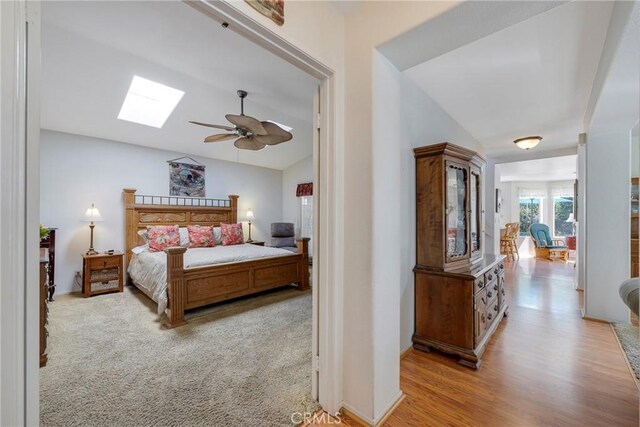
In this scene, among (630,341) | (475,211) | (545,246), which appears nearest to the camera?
(630,341)

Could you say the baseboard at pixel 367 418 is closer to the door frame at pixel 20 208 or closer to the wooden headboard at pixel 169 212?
the door frame at pixel 20 208

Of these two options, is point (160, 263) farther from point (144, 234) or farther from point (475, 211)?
point (475, 211)

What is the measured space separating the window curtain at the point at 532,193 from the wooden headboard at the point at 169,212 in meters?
8.37

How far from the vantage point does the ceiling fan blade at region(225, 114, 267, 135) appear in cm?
282

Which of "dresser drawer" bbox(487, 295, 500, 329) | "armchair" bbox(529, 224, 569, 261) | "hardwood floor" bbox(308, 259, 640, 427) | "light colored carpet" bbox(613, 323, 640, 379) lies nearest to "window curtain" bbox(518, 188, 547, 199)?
"armchair" bbox(529, 224, 569, 261)

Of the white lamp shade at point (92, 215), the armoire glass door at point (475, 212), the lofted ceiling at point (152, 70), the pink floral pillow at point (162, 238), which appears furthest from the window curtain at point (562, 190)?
the white lamp shade at point (92, 215)

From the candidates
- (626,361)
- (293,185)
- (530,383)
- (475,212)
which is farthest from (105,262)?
(626,361)

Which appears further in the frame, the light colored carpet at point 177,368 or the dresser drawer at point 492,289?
the dresser drawer at point 492,289

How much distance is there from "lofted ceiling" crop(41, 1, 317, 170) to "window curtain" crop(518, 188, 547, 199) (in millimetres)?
7482

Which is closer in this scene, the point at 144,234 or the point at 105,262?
the point at 105,262

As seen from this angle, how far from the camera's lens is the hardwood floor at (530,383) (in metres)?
1.54

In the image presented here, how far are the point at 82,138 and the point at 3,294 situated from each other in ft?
15.1

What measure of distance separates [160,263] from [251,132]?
1.89 metres

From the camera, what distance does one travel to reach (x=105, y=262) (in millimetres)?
3865
